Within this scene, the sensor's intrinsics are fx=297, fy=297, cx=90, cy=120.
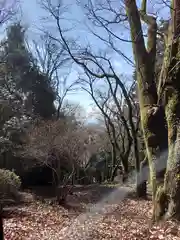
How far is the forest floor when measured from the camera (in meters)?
4.90

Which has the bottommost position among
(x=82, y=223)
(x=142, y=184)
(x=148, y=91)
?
(x=82, y=223)

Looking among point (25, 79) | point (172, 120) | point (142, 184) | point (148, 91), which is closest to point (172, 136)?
point (172, 120)

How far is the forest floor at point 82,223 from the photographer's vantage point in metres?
4.90

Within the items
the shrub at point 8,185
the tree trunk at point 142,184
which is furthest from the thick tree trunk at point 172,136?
the shrub at point 8,185

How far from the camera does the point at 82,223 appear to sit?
268 inches

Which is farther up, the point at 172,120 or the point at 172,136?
the point at 172,120

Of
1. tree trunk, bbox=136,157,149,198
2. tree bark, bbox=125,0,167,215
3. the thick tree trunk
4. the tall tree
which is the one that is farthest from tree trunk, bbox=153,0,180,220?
the tall tree

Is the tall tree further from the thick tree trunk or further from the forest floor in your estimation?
the thick tree trunk

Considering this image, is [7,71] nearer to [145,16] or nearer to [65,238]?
[145,16]

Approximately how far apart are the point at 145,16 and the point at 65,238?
4688mm

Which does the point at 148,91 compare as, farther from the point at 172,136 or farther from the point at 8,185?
the point at 8,185

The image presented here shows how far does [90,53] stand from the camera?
38.3 ft

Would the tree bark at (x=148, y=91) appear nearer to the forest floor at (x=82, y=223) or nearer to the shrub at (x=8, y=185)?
the forest floor at (x=82, y=223)

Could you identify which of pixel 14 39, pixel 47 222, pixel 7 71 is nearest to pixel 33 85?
pixel 7 71
